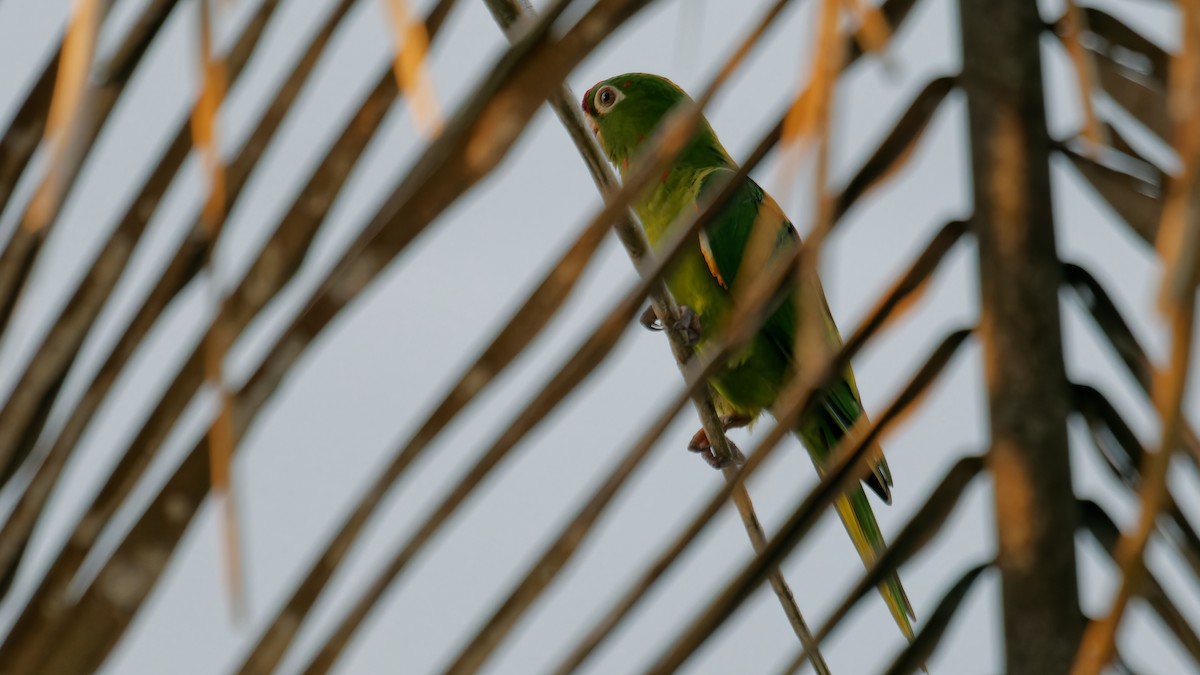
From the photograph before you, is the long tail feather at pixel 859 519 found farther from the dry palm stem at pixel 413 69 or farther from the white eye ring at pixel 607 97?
the dry palm stem at pixel 413 69

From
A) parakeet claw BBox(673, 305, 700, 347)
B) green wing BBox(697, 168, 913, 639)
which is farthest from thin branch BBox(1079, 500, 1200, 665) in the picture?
parakeet claw BBox(673, 305, 700, 347)

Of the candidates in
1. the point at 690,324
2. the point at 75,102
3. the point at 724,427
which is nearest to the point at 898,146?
the point at 75,102

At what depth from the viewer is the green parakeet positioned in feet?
10.1

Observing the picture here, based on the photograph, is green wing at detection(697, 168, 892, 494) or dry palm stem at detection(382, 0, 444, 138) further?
green wing at detection(697, 168, 892, 494)

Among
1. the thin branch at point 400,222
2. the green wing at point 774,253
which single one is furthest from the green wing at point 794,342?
the thin branch at point 400,222

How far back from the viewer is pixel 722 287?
320cm

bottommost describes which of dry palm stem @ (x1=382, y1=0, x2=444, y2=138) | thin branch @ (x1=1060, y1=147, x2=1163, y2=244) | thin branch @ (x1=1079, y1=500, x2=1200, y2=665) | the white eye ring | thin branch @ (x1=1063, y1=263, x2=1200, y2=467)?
the white eye ring

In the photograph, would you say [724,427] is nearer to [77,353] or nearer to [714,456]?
[714,456]

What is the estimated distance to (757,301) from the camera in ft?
1.94

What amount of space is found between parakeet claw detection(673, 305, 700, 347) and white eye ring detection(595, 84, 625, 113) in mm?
759

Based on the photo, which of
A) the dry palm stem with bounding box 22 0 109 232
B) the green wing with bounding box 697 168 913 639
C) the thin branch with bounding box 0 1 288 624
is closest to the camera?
the dry palm stem with bounding box 22 0 109 232

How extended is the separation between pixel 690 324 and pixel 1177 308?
2.70 meters

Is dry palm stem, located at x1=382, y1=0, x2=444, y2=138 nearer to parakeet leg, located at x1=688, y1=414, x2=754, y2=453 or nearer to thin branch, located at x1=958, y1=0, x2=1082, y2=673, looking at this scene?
thin branch, located at x1=958, y1=0, x2=1082, y2=673

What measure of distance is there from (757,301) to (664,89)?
3050 millimetres
